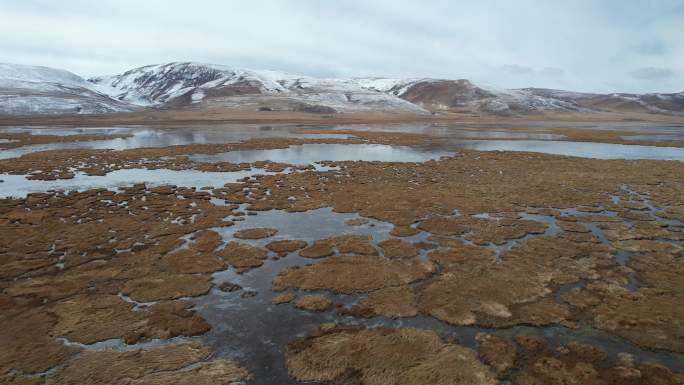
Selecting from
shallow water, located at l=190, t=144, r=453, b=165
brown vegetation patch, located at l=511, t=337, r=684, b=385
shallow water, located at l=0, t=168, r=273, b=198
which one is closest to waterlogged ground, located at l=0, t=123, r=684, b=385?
brown vegetation patch, located at l=511, t=337, r=684, b=385

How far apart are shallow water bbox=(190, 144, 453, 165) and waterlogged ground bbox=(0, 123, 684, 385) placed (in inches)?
739

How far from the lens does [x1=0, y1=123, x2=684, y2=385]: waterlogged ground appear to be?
44.3 feet

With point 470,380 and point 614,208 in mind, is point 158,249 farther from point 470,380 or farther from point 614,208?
point 614,208

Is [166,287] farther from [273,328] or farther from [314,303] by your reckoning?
[314,303]

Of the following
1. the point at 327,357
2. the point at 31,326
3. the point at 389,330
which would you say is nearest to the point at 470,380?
the point at 389,330

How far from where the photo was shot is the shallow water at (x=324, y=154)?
61.1 m

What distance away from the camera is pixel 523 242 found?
25.1m

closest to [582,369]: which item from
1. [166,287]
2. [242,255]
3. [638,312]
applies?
[638,312]

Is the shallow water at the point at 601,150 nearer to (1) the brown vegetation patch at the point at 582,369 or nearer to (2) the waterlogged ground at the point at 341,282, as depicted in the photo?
(2) the waterlogged ground at the point at 341,282

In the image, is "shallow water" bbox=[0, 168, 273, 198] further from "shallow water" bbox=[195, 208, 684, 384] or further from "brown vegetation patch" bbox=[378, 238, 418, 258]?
"shallow water" bbox=[195, 208, 684, 384]

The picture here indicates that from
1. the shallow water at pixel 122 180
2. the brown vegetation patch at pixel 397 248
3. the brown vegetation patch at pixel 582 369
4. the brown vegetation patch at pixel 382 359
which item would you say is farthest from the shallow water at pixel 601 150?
the brown vegetation patch at pixel 382 359

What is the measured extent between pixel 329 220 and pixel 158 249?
1177cm

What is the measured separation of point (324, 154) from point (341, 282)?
48.7 m

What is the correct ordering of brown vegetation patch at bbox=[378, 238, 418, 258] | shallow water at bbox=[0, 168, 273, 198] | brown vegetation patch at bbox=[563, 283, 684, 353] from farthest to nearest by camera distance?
shallow water at bbox=[0, 168, 273, 198] → brown vegetation patch at bbox=[378, 238, 418, 258] → brown vegetation patch at bbox=[563, 283, 684, 353]
